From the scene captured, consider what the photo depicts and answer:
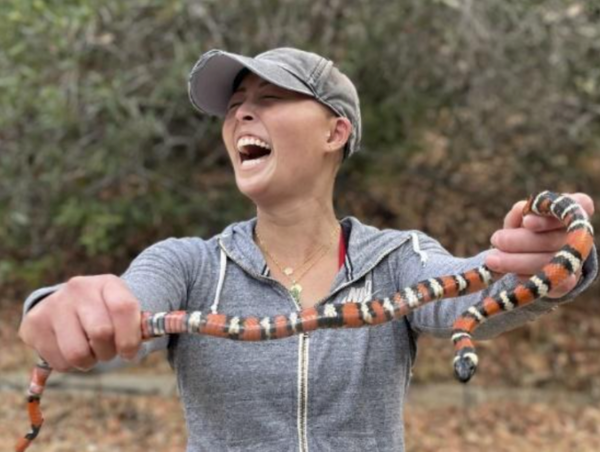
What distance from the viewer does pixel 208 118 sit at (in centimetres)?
676

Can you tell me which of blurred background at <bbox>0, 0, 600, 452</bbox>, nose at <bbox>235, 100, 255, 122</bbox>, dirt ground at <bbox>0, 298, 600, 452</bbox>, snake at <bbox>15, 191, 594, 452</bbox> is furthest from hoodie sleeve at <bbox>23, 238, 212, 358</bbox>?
dirt ground at <bbox>0, 298, 600, 452</bbox>

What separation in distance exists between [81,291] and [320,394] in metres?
0.83

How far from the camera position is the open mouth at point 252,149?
2.54 metres

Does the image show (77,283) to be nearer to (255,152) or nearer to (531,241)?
(255,152)

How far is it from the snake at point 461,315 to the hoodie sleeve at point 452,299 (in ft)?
0.17

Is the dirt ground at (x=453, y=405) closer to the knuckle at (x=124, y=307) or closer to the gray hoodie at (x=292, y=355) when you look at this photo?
the gray hoodie at (x=292, y=355)

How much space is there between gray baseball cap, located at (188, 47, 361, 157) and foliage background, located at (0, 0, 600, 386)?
10.5ft

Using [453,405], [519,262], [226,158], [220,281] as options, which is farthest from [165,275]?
[453,405]

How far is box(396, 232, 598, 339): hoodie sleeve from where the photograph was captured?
2.18 meters

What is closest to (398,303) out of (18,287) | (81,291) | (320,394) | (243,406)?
(320,394)

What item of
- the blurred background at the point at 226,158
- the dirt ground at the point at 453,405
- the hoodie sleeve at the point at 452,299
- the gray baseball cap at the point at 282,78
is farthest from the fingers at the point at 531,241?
the dirt ground at the point at 453,405

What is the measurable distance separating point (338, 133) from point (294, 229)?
13.3 inches

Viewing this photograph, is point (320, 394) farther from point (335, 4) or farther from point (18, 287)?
point (18, 287)

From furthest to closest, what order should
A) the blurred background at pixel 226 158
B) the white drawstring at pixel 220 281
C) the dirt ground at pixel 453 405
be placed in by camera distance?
the dirt ground at pixel 453 405 < the blurred background at pixel 226 158 < the white drawstring at pixel 220 281
